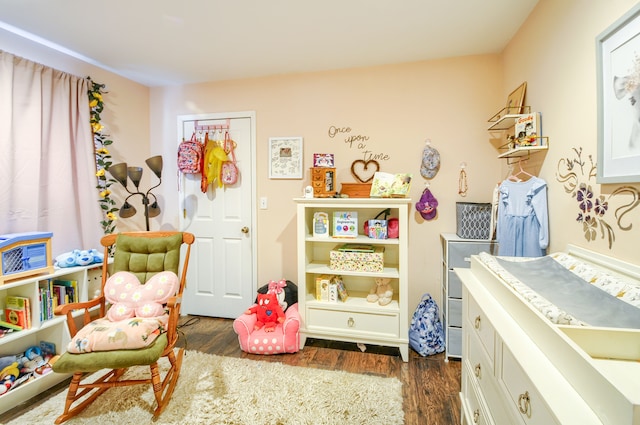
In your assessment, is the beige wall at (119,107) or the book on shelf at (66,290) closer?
the book on shelf at (66,290)

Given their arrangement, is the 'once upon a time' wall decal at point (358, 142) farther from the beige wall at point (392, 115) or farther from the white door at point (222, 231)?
the white door at point (222, 231)

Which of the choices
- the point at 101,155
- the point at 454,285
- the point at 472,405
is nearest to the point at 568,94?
the point at 454,285

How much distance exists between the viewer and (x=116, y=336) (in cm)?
168

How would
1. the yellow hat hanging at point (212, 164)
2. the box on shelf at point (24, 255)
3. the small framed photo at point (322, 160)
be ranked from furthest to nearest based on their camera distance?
1. the yellow hat hanging at point (212, 164)
2. the small framed photo at point (322, 160)
3. the box on shelf at point (24, 255)

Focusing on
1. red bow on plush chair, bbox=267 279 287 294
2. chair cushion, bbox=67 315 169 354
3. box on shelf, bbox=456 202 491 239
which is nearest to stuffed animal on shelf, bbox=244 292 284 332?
red bow on plush chair, bbox=267 279 287 294

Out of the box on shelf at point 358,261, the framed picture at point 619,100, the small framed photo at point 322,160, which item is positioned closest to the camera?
the framed picture at point 619,100

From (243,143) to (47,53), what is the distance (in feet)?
5.27

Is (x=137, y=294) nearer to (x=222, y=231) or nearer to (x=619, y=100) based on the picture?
(x=222, y=231)

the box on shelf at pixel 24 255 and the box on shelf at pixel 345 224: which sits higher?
the box on shelf at pixel 345 224

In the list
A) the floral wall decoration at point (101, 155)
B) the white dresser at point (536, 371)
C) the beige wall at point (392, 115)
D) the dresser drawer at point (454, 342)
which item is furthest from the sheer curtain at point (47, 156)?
the dresser drawer at point (454, 342)

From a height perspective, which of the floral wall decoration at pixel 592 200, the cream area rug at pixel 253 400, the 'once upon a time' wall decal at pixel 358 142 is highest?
the 'once upon a time' wall decal at pixel 358 142

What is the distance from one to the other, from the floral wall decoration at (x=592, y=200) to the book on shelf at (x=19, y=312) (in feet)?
10.5

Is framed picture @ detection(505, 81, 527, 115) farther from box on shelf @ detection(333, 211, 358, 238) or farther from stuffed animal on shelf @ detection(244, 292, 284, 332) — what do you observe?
stuffed animal on shelf @ detection(244, 292, 284, 332)

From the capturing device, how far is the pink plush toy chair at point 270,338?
2381 mm
